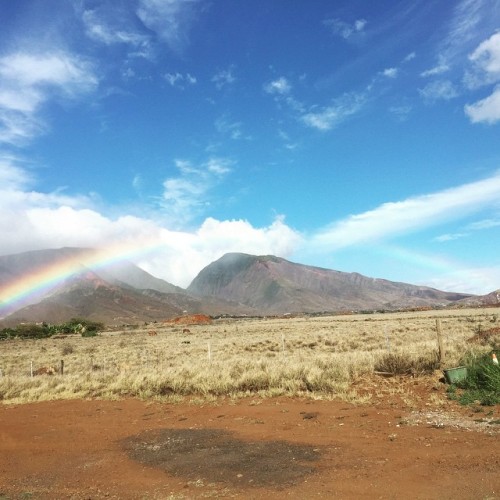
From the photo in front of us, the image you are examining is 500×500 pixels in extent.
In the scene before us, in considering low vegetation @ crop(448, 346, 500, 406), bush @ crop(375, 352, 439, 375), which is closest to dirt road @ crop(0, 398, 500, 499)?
low vegetation @ crop(448, 346, 500, 406)

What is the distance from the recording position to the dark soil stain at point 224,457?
27.3 feet

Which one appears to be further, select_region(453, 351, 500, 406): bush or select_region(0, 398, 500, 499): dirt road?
select_region(453, 351, 500, 406): bush

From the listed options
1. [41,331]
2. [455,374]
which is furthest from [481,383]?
[41,331]

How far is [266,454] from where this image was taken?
9.64 metres

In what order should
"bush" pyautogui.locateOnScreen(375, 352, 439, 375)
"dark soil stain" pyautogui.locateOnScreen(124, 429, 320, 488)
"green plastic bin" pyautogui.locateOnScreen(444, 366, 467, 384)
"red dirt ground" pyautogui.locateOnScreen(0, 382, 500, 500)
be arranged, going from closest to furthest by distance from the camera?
"red dirt ground" pyautogui.locateOnScreen(0, 382, 500, 500) → "dark soil stain" pyautogui.locateOnScreen(124, 429, 320, 488) → "green plastic bin" pyautogui.locateOnScreen(444, 366, 467, 384) → "bush" pyautogui.locateOnScreen(375, 352, 439, 375)

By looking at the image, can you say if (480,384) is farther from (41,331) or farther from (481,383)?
(41,331)

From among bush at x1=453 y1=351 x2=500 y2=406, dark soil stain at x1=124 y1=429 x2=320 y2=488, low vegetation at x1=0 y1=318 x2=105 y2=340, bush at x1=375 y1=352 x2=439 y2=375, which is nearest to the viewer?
dark soil stain at x1=124 y1=429 x2=320 y2=488

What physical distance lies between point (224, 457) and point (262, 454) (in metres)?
0.77

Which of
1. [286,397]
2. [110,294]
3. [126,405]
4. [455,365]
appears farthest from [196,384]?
[110,294]

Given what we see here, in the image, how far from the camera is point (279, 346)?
36406mm

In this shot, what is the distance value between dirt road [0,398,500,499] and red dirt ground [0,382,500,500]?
0.08ft

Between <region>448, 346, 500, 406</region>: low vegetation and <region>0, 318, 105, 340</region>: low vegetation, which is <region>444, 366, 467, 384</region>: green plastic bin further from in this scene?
<region>0, 318, 105, 340</region>: low vegetation

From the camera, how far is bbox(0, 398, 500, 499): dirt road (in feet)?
24.6

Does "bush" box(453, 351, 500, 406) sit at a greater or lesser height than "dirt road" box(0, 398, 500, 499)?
greater
